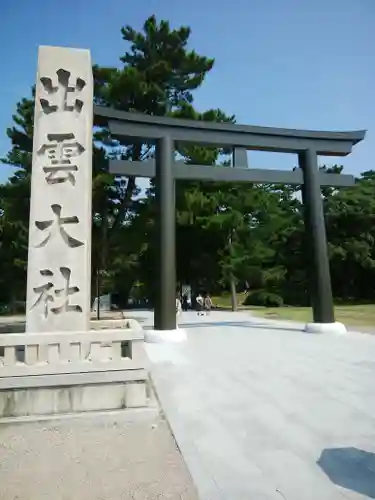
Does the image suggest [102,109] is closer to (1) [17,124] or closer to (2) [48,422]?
(2) [48,422]

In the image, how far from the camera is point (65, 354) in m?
4.32

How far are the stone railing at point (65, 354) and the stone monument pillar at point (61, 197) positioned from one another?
1.13 metres

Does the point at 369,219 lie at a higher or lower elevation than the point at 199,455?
higher

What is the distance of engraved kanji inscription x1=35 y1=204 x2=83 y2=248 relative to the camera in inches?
221

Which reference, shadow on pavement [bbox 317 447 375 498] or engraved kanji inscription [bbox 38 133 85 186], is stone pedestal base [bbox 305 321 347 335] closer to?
shadow on pavement [bbox 317 447 375 498]

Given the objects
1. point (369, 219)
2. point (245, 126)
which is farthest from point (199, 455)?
point (369, 219)

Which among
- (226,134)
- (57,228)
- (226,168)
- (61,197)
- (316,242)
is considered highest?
(226,134)

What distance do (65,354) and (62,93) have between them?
14.6 ft

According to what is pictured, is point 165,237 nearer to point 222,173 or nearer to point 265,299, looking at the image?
point 222,173

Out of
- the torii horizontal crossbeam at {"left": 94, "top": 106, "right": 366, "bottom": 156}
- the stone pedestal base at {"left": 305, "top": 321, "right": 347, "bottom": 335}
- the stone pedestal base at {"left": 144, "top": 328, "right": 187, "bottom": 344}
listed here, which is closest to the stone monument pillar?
the torii horizontal crossbeam at {"left": 94, "top": 106, "right": 366, "bottom": 156}

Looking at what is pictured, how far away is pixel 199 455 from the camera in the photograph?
304 centimetres

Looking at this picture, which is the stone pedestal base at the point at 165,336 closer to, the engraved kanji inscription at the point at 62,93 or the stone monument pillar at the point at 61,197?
the stone monument pillar at the point at 61,197

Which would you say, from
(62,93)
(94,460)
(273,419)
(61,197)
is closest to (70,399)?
(94,460)

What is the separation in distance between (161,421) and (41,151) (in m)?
4.59
